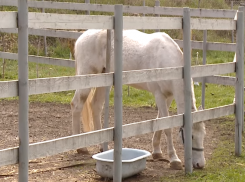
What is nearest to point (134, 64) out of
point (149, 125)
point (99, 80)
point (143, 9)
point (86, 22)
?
point (149, 125)

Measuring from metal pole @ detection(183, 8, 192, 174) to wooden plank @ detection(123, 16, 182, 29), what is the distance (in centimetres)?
9

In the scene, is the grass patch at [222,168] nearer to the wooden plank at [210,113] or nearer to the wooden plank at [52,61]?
the wooden plank at [210,113]

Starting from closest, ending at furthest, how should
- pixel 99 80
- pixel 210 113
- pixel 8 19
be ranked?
1. pixel 8 19
2. pixel 99 80
3. pixel 210 113

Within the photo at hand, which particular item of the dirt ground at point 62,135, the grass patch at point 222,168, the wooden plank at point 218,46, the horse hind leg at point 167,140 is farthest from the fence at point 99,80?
the wooden plank at point 218,46

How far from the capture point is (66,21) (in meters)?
4.31

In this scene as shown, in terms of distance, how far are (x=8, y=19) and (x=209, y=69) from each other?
9.84 feet

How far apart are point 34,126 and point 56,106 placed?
1.74 metres

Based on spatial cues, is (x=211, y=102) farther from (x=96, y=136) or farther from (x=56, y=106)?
(x=96, y=136)

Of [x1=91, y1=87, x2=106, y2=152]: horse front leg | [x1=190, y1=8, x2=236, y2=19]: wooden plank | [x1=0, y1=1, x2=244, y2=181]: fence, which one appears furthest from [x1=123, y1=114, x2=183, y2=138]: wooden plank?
[x1=190, y1=8, x2=236, y2=19]: wooden plank

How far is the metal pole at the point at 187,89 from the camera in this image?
556 centimetres

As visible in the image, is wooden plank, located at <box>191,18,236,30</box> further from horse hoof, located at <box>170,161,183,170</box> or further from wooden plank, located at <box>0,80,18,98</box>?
wooden plank, located at <box>0,80,18,98</box>

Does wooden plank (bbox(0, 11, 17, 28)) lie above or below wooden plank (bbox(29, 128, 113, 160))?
above

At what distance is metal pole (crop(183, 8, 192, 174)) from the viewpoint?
556 centimetres

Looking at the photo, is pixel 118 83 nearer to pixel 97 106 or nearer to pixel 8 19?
pixel 8 19
